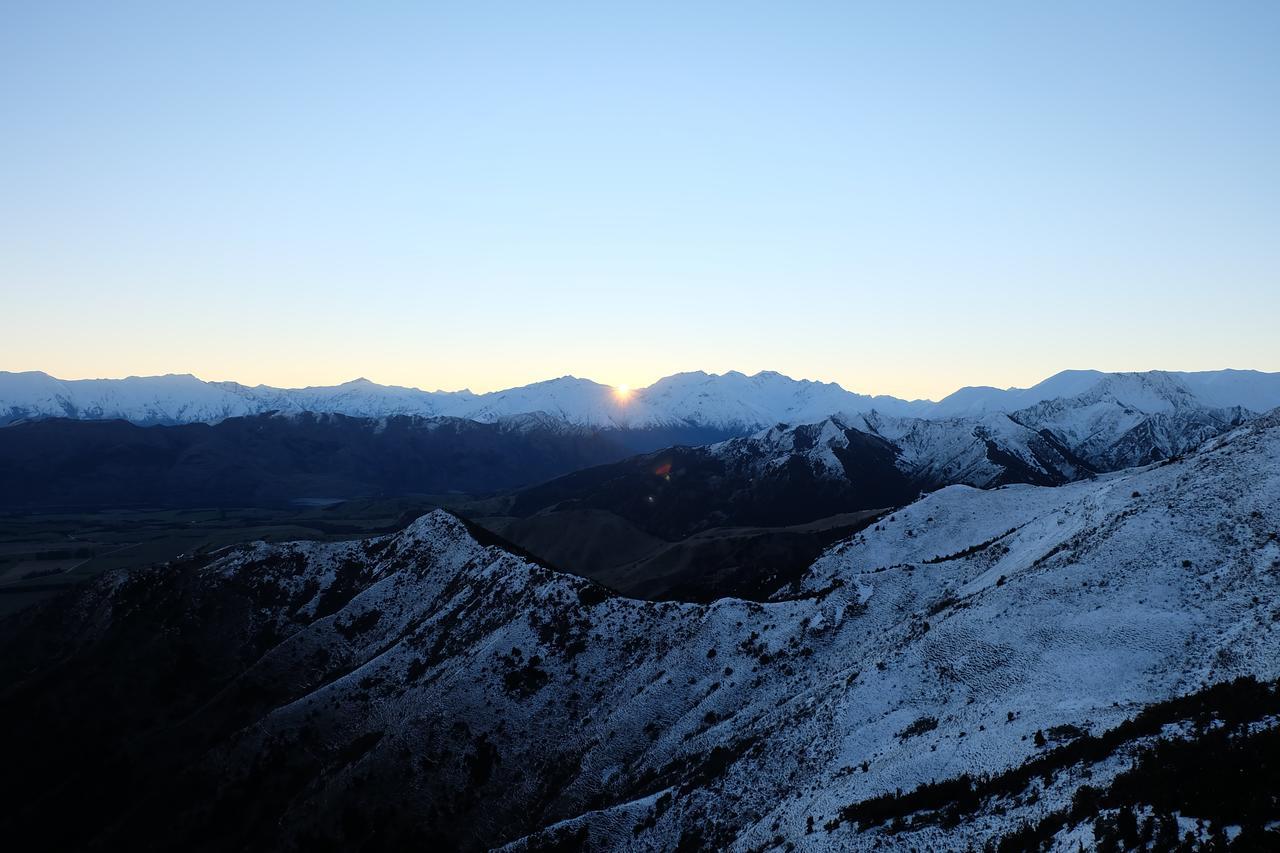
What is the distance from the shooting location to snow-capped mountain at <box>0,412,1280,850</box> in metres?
33.1

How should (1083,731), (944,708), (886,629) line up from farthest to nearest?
(886,629)
(944,708)
(1083,731)

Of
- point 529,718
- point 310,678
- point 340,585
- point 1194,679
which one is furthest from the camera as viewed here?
point 340,585

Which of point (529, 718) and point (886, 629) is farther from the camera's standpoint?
point (529, 718)

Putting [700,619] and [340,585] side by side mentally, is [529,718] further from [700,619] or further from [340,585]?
[340,585]

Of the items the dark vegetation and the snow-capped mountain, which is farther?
the snow-capped mountain

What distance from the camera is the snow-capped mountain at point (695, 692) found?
33125 mm

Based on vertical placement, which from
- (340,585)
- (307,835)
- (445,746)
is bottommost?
(307,835)

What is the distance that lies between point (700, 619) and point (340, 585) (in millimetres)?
53556

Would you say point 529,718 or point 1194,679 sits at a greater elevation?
point 1194,679

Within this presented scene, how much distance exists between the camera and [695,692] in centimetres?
5991

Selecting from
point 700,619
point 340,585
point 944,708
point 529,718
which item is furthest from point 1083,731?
point 340,585

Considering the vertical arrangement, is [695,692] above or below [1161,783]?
below

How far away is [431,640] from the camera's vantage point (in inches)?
3029

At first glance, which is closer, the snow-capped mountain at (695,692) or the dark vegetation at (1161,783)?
the dark vegetation at (1161,783)
